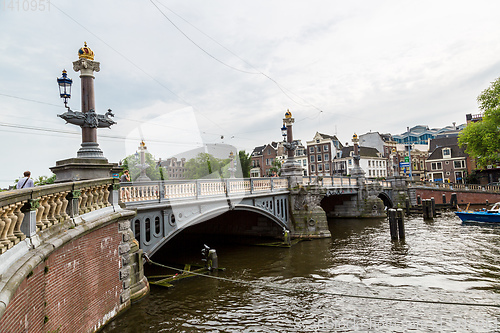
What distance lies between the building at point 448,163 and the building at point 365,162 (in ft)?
30.7

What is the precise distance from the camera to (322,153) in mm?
72250

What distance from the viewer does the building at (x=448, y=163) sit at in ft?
214

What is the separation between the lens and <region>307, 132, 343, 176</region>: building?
7119cm

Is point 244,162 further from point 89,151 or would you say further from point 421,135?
point 421,135

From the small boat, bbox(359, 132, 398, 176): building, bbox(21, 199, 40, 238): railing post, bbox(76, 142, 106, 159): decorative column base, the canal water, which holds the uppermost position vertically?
bbox(359, 132, 398, 176): building

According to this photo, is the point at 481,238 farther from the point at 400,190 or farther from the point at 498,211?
the point at 400,190

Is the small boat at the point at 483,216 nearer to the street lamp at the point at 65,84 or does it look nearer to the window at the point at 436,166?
the street lamp at the point at 65,84

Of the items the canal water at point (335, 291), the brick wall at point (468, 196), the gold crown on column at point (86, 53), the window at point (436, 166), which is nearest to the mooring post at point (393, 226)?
the canal water at point (335, 291)

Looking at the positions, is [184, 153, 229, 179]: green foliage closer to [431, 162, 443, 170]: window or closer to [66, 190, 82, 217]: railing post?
[66, 190, 82, 217]: railing post

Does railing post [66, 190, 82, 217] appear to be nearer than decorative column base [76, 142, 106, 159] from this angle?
Yes

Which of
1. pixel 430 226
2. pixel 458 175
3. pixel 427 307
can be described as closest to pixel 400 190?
pixel 430 226

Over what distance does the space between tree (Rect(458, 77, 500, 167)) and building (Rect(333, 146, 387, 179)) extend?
24910 millimetres

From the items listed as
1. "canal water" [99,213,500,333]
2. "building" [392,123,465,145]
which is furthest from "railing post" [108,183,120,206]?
"building" [392,123,465,145]

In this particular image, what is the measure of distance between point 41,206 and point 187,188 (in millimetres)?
8328
